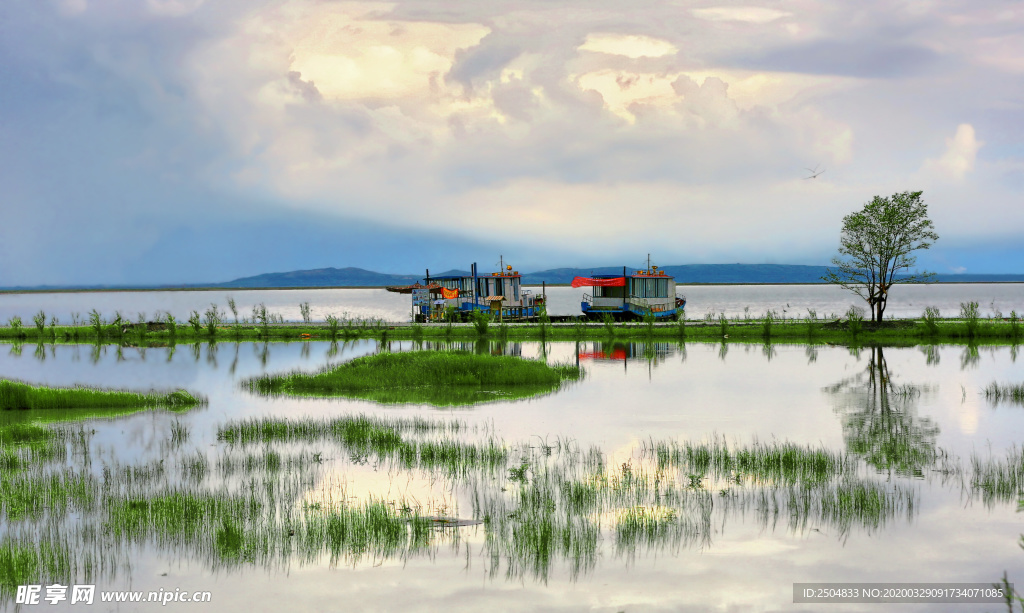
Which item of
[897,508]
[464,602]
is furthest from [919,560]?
[464,602]

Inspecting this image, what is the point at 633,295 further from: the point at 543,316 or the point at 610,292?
the point at 543,316

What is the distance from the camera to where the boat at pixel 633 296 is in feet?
193

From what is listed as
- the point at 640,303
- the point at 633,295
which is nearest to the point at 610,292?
the point at 633,295

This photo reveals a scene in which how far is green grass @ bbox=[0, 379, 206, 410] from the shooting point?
21.2m

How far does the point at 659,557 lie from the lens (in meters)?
10.1

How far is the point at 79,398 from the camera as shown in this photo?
22.1 m

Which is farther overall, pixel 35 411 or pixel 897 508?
pixel 35 411

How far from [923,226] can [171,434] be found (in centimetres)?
4085

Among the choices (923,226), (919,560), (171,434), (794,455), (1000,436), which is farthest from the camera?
(923,226)

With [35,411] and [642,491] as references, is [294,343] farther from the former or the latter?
[642,491]

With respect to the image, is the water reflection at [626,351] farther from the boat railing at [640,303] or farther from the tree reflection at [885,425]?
the boat railing at [640,303]

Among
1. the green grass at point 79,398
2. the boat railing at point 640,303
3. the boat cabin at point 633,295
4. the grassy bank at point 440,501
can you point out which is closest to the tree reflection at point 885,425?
the grassy bank at point 440,501

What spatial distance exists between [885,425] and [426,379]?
45.7 feet

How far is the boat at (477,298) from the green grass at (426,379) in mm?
30984
